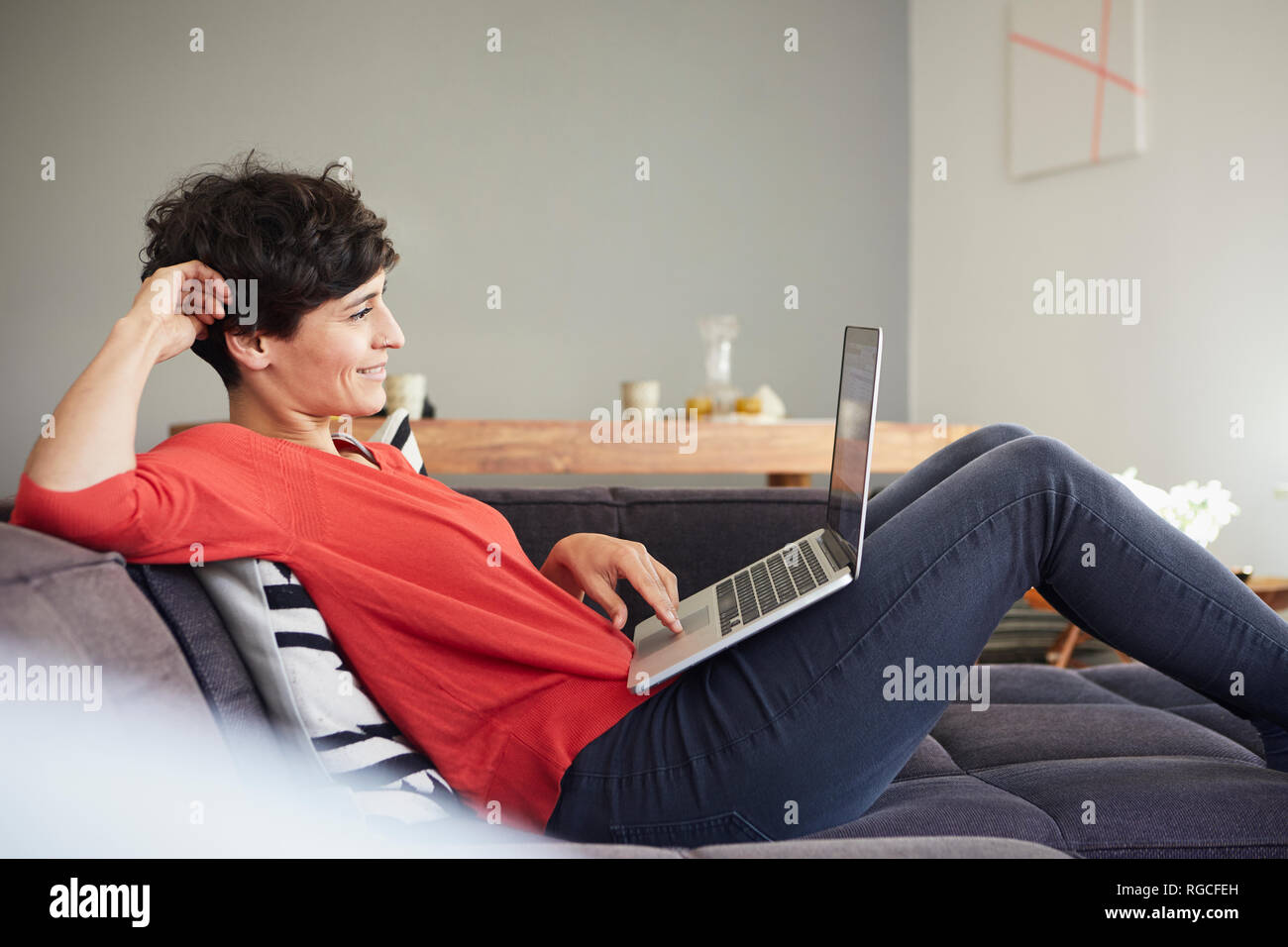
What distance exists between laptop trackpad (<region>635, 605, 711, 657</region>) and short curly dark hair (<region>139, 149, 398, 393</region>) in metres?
0.49

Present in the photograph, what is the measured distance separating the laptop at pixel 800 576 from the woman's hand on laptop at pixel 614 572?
4 cm

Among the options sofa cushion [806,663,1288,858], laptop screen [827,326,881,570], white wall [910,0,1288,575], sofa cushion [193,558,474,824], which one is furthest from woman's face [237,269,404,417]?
white wall [910,0,1288,575]

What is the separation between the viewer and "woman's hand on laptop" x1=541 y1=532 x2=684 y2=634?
110cm

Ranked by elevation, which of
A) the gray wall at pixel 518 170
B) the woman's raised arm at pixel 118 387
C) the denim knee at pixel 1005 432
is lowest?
the denim knee at pixel 1005 432

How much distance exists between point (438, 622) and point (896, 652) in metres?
0.43

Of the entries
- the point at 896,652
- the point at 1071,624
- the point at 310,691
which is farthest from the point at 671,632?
the point at 1071,624

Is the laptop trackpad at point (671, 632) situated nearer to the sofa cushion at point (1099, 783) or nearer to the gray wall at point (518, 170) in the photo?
the sofa cushion at point (1099, 783)

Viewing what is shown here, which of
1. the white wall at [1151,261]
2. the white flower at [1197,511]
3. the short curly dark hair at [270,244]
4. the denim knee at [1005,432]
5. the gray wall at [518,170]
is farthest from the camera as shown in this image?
the gray wall at [518,170]

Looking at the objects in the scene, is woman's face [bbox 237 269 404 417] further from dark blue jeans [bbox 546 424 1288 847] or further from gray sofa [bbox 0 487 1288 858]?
dark blue jeans [bbox 546 424 1288 847]

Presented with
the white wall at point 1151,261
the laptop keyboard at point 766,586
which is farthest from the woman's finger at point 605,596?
the white wall at point 1151,261

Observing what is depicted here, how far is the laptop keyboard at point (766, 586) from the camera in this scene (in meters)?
1.00
